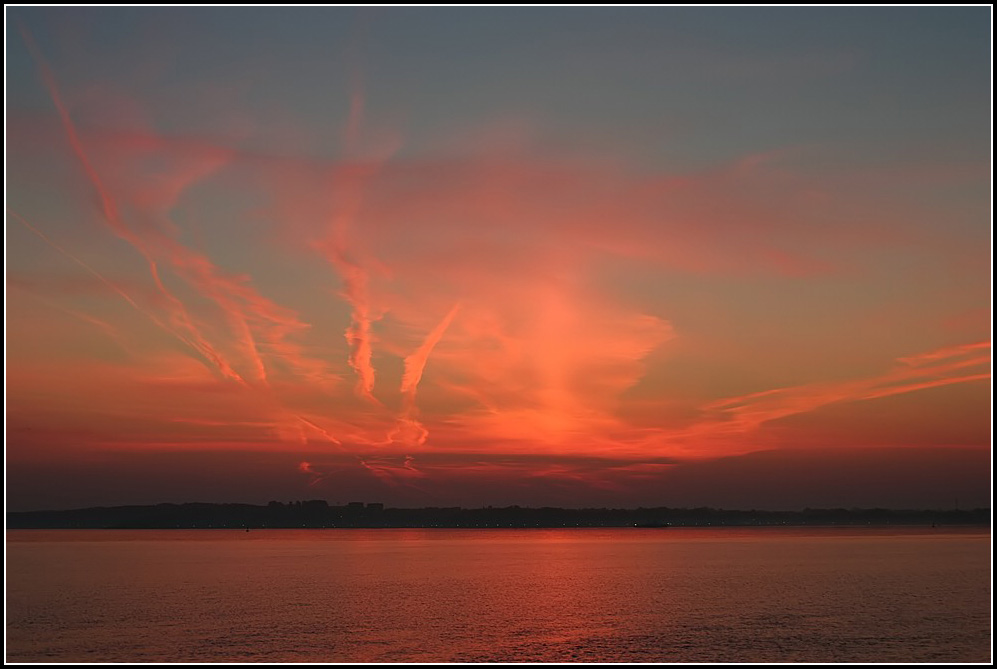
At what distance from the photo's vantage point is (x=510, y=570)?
6152 inches

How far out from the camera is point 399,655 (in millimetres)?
60719

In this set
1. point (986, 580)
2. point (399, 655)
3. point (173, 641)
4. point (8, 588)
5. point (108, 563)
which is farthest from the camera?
point (108, 563)

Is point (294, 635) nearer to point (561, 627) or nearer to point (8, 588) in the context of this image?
point (561, 627)

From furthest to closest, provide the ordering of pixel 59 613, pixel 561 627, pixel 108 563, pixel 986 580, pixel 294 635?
pixel 108 563 < pixel 986 580 < pixel 59 613 < pixel 561 627 < pixel 294 635

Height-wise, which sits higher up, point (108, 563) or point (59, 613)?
point (108, 563)

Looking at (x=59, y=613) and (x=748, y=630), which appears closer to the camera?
(x=748, y=630)

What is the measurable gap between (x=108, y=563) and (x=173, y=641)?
120m

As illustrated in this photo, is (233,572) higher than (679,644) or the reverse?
higher

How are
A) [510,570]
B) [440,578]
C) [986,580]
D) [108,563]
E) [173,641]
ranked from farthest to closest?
[108,563], [510,570], [440,578], [986,580], [173,641]

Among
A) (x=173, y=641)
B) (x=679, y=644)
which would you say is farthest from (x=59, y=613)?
(x=679, y=644)

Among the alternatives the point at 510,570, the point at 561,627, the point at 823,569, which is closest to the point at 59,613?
the point at 561,627

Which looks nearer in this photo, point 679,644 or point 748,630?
point 679,644

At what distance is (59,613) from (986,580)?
108 metres

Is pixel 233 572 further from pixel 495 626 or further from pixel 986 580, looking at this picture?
pixel 986 580
